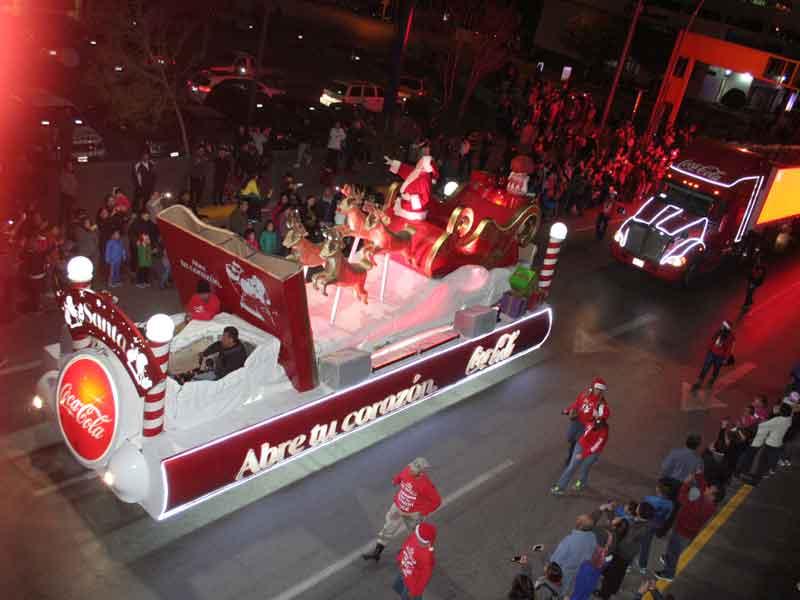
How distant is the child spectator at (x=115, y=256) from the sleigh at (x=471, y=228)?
4427mm

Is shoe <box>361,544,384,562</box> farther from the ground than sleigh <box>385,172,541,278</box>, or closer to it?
closer to it

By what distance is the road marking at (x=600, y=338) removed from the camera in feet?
47.9

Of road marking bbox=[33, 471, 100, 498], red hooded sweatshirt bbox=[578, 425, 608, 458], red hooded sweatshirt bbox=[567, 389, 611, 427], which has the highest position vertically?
red hooded sweatshirt bbox=[567, 389, 611, 427]

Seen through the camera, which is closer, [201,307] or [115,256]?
[201,307]

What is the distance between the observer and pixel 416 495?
7973 millimetres

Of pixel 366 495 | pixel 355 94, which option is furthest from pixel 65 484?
pixel 355 94

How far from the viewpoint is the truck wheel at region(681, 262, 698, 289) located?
60.3ft

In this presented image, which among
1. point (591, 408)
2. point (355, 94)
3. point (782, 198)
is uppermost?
point (782, 198)

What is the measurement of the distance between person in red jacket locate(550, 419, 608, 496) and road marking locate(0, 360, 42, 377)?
7.23 m

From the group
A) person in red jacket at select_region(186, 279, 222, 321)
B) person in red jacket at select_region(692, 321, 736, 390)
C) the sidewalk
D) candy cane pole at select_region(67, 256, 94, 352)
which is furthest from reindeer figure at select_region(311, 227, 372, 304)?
person in red jacket at select_region(692, 321, 736, 390)

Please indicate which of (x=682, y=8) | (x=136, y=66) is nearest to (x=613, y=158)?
(x=136, y=66)

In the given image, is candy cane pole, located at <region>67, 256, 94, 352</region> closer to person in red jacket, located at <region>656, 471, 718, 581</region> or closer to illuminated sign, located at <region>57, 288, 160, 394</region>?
illuminated sign, located at <region>57, 288, 160, 394</region>

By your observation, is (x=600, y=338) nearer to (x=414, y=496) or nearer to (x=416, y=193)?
(x=416, y=193)

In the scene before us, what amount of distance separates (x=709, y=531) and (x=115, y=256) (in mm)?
9871
